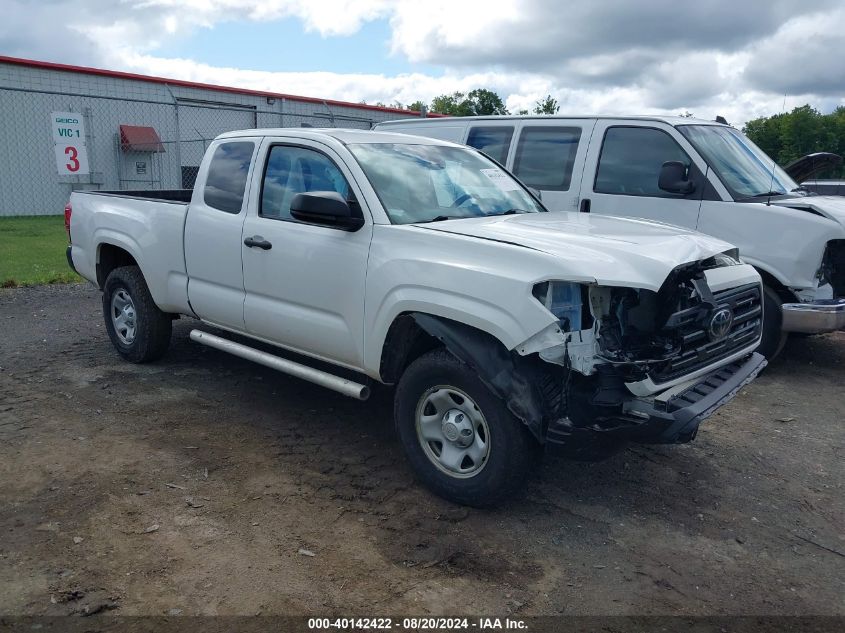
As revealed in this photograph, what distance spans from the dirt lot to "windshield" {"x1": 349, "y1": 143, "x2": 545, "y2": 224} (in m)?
1.56

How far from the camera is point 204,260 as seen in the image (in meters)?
5.35

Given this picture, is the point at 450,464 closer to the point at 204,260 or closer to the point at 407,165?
the point at 407,165

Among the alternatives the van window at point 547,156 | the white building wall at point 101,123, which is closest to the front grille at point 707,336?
the van window at point 547,156

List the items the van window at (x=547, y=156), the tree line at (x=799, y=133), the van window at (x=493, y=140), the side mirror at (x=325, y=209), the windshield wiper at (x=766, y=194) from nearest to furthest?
the side mirror at (x=325, y=209)
the windshield wiper at (x=766, y=194)
the van window at (x=547, y=156)
the van window at (x=493, y=140)
the tree line at (x=799, y=133)

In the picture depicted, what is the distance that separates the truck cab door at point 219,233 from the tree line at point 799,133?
33.6m

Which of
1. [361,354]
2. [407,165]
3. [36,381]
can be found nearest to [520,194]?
[407,165]

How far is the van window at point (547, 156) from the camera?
7410 mm

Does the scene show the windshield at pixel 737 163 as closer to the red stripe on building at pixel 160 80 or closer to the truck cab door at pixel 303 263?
the truck cab door at pixel 303 263

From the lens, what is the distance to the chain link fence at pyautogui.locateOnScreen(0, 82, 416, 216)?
19.1 m

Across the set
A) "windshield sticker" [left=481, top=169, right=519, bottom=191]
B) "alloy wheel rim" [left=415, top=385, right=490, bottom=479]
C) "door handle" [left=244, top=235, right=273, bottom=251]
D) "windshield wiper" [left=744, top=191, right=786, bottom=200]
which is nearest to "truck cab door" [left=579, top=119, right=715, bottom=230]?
"windshield wiper" [left=744, top=191, right=786, bottom=200]

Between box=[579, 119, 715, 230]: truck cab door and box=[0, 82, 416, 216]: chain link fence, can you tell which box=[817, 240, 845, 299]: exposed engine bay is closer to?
box=[579, 119, 715, 230]: truck cab door

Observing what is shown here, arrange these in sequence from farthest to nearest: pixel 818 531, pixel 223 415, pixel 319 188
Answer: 1. pixel 223 415
2. pixel 319 188
3. pixel 818 531

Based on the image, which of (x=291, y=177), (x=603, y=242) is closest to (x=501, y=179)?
(x=291, y=177)

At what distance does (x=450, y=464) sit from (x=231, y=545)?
118 centimetres
